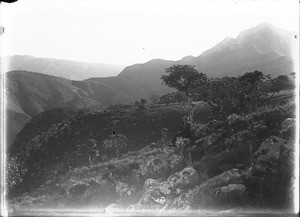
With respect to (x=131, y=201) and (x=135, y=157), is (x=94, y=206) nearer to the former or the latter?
(x=131, y=201)

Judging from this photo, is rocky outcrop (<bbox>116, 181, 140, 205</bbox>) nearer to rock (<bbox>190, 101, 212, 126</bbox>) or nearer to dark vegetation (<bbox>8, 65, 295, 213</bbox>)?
dark vegetation (<bbox>8, 65, 295, 213</bbox>)

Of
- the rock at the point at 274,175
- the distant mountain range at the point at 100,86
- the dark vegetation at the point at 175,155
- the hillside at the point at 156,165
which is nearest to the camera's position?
the rock at the point at 274,175

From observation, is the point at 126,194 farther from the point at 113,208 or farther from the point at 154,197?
the point at 154,197

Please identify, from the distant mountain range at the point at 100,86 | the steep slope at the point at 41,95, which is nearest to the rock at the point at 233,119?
the distant mountain range at the point at 100,86

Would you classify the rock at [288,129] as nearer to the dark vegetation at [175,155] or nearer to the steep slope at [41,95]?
the dark vegetation at [175,155]

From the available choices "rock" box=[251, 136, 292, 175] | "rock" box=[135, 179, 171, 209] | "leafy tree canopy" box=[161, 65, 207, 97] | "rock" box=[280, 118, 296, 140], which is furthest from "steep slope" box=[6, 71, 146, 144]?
"rock" box=[280, 118, 296, 140]

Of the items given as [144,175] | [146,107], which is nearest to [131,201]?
[144,175]

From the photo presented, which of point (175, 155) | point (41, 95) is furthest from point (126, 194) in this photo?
point (41, 95)
